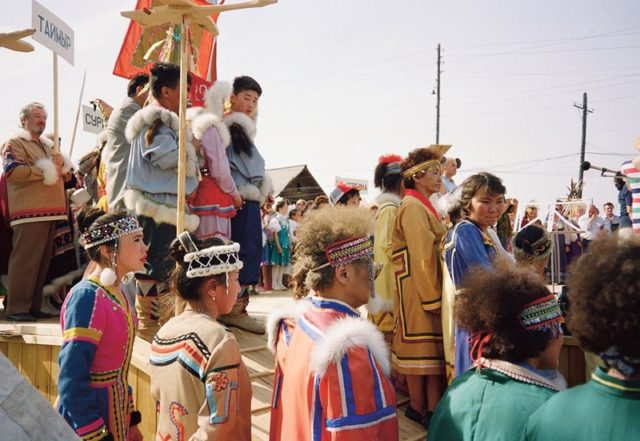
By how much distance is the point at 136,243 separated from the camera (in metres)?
2.94

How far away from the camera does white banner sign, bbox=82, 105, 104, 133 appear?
7.16 meters

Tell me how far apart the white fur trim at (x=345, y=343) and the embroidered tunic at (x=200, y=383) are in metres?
0.56

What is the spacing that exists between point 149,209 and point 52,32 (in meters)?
2.14

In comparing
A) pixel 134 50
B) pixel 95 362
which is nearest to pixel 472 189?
pixel 95 362

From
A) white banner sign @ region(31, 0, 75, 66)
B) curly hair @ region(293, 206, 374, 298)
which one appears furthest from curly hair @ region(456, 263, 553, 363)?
white banner sign @ region(31, 0, 75, 66)

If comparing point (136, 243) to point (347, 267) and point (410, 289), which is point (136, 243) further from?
point (410, 289)

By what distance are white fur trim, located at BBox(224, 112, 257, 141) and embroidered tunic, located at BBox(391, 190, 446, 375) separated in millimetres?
1636

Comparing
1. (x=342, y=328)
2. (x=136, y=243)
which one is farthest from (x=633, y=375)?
(x=136, y=243)

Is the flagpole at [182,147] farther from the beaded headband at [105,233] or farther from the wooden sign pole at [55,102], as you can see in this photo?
the wooden sign pole at [55,102]

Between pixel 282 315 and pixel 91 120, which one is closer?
pixel 282 315

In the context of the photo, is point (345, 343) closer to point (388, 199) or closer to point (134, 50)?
point (388, 199)

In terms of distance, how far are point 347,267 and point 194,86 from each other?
363 centimetres

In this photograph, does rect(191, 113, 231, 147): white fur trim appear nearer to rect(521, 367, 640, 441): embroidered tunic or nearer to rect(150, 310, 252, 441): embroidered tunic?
rect(150, 310, 252, 441): embroidered tunic

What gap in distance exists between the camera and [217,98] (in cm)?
466
